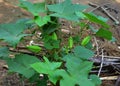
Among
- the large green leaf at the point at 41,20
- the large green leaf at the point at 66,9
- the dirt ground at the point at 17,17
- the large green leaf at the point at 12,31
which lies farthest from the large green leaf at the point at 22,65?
the dirt ground at the point at 17,17

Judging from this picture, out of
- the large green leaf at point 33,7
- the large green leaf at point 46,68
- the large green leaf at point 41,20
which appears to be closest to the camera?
the large green leaf at point 46,68

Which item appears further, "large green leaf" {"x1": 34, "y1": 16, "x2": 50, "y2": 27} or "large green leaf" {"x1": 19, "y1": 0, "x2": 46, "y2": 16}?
"large green leaf" {"x1": 19, "y1": 0, "x2": 46, "y2": 16}

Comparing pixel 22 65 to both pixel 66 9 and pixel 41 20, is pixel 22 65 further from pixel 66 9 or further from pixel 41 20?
pixel 66 9

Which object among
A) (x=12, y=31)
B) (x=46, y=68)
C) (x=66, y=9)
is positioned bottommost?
(x=46, y=68)

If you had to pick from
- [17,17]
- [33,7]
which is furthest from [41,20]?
[17,17]

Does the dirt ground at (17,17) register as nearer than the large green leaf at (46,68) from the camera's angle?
No

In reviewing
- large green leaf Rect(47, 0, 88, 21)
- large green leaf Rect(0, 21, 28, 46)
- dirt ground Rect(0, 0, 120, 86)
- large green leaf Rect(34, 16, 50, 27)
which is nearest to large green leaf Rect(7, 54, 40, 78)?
large green leaf Rect(0, 21, 28, 46)

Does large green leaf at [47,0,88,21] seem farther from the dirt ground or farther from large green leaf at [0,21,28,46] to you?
the dirt ground

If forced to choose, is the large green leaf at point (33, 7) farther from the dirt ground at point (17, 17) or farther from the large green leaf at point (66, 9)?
the dirt ground at point (17, 17)

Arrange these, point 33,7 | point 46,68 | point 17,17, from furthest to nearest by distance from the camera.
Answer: point 17,17 → point 33,7 → point 46,68

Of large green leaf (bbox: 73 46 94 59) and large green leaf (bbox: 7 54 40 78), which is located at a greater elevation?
large green leaf (bbox: 73 46 94 59)
